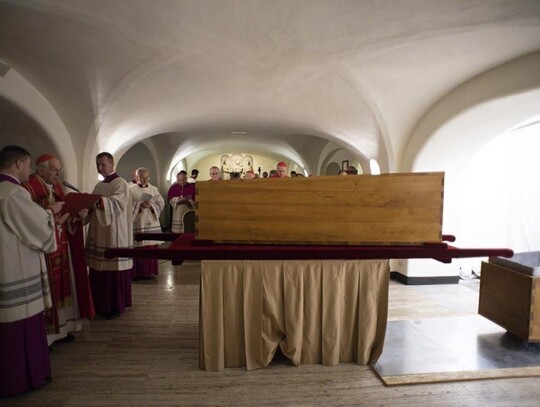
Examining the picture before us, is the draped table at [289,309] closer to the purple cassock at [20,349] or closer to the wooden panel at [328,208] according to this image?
the wooden panel at [328,208]

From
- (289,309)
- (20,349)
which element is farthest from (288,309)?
(20,349)

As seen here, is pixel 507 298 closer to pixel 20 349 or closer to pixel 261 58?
pixel 261 58

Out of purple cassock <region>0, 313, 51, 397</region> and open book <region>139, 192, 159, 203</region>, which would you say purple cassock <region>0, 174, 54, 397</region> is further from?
open book <region>139, 192, 159, 203</region>

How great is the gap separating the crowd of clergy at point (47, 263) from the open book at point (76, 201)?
0.02 meters

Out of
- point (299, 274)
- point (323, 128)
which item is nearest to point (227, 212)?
point (299, 274)

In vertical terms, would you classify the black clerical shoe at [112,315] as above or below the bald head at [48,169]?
below

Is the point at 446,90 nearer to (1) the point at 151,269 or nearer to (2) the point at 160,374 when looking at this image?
(2) the point at 160,374

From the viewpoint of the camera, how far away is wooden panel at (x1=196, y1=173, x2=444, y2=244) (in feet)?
6.70

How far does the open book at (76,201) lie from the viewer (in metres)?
2.79

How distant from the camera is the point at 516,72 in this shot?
3.48 meters

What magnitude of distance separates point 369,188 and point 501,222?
563cm

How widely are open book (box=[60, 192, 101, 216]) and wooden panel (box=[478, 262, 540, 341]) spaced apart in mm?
4412

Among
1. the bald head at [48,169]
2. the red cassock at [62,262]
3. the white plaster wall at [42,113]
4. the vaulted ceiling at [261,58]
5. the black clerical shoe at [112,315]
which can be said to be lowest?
the black clerical shoe at [112,315]

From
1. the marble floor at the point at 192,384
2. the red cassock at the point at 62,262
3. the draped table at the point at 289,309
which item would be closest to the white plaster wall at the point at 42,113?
the red cassock at the point at 62,262
